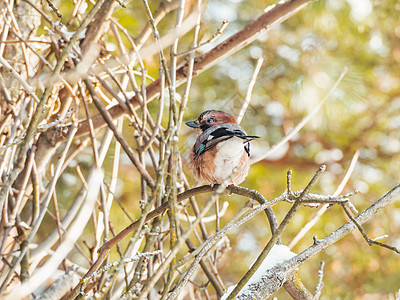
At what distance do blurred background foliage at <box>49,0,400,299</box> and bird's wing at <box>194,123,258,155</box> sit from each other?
1.77 metres

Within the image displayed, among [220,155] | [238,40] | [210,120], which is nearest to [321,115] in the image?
[210,120]

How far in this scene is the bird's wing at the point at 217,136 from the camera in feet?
8.07

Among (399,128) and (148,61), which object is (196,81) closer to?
(148,61)

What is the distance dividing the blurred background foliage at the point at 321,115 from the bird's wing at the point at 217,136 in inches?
69.9

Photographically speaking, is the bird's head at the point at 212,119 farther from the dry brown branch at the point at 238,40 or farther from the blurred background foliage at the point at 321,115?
the blurred background foliage at the point at 321,115

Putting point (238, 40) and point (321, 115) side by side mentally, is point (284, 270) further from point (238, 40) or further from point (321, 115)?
point (321, 115)

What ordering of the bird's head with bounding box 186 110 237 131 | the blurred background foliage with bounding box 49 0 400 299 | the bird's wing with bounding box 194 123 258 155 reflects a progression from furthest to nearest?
1. the blurred background foliage with bounding box 49 0 400 299
2. the bird's head with bounding box 186 110 237 131
3. the bird's wing with bounding box 194 123 258 155

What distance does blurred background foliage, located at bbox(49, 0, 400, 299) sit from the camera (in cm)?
485

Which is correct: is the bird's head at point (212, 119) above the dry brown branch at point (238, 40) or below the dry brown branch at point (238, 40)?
below

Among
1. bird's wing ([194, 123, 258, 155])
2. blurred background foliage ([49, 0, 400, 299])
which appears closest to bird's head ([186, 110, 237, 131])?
bird's wing ([194, 123, 258, 155])

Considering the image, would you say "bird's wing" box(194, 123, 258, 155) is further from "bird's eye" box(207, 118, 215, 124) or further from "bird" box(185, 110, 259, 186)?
"bird's eye" box(207, 118, 215, 124)

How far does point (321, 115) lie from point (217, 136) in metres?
2.81

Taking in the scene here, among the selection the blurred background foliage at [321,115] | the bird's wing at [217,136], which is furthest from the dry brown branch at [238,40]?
the blurred background foliage at [321,115]

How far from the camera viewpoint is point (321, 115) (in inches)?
203
